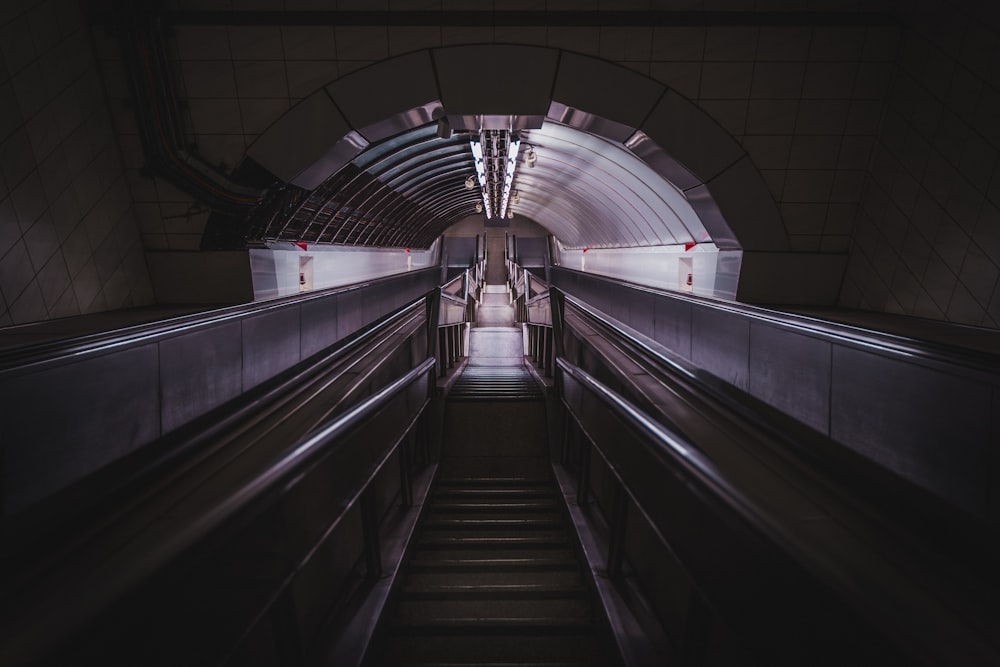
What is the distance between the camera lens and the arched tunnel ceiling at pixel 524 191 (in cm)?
784

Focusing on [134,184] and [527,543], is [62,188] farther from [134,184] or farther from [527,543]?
[527,543]

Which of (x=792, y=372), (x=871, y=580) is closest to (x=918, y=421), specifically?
(x=792, y=372)

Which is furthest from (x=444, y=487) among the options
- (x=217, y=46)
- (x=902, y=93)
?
(x=902, y=93)

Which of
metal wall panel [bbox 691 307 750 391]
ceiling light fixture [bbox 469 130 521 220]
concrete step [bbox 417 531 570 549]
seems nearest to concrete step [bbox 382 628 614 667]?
concrete step [bbox 417 531 570 549]

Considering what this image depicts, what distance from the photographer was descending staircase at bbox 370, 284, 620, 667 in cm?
208

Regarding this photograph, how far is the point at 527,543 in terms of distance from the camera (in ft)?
9.40

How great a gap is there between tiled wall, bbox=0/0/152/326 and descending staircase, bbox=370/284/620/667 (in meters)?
3.28

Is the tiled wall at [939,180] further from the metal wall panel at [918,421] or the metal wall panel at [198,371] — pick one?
the metal wall panel at [198,371]

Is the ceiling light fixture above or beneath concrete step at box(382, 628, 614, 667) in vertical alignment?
above

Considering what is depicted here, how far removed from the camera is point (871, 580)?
2.68 ft

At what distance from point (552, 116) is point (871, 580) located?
4.94 meters

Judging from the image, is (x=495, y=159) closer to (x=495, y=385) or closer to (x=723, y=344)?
(x=495, y=385)

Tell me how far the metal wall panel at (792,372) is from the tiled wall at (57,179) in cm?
553

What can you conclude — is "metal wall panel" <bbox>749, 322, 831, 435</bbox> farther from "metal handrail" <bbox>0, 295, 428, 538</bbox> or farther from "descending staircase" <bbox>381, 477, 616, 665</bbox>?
"metal handrail" <bbox>0, 295, 428, 538</bbox>
